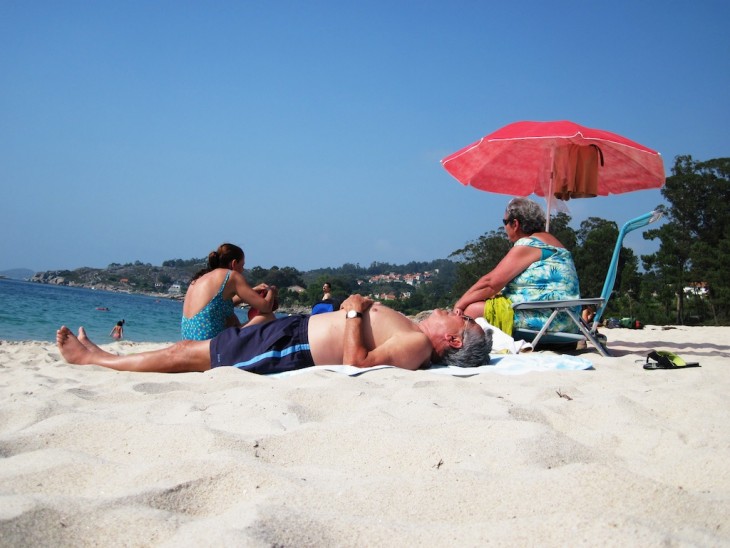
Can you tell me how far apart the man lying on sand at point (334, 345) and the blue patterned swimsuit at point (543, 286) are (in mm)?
1198

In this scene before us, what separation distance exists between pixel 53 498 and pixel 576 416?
180 cm

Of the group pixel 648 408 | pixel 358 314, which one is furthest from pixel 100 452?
pixel 648 408

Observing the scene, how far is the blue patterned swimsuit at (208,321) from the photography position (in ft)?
13.4

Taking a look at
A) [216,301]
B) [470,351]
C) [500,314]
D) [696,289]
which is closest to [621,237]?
[500,314]

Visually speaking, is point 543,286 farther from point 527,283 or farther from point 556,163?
point 556,163

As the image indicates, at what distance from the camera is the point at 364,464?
1674mm

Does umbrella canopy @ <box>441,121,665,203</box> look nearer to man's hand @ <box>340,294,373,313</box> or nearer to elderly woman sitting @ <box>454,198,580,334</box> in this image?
elderly woman sitting @ <box>454,198,580,334</box>

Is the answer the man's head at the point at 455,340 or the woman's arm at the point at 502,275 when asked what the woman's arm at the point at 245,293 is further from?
the woman's arm at the point at 502,275

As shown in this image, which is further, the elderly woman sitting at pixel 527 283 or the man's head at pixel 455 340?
the elderly woman sitting at pixel 527 283

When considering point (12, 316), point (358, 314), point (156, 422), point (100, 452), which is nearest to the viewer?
point (100, 452)

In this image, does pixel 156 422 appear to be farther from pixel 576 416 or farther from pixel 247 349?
pixel 576 416

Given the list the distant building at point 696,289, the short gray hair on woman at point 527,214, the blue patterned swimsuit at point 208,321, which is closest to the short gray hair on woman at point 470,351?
the short gray hair on woman at point 527,214

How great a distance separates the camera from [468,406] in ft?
7.86

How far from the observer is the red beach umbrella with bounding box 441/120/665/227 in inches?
220
